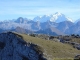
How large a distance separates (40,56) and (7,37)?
4454 cm

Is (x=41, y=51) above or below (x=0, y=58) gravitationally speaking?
above

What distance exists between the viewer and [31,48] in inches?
1572

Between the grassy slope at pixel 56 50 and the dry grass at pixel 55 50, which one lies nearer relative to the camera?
the dry grass at pixel 55 50

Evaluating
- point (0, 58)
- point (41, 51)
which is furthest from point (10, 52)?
point (41, 51)

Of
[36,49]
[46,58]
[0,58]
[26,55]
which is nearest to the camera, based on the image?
[46,58]

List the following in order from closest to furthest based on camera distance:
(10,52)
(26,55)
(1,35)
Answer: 1. (26,55)
2. (10,52)
3. (1,35)

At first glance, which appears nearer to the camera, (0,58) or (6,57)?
(6,57)

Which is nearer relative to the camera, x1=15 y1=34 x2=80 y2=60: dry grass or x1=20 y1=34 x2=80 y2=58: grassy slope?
Result: x1=15 y1=34 x2=80 y2=60: dry grass

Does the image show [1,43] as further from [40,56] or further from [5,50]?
[40,56]

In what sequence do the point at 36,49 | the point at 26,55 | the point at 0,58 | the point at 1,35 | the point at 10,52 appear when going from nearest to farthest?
1. the point at 36,49
2. the point at 26,55
3. the point at 10,52
4. the point at 0,58
5. the point at 1,35

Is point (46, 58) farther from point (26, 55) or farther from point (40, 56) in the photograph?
point (26, 55)

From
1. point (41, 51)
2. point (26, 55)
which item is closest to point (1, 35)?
point (26, 55)

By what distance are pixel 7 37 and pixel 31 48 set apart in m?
41.5

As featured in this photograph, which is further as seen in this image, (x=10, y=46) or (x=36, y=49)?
(x=10, y=46)
